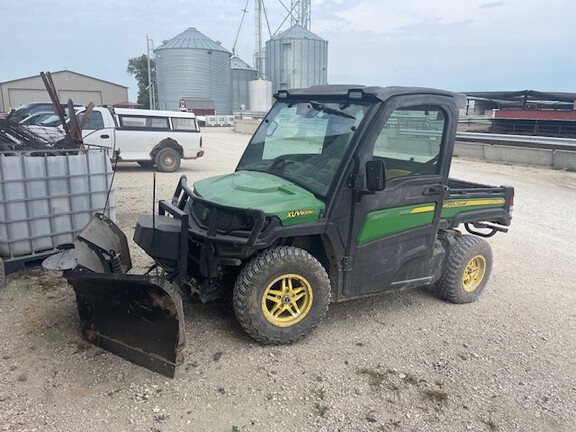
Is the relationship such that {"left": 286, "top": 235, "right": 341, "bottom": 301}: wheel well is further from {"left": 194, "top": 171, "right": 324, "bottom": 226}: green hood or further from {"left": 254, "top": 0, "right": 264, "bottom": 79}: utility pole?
{"left": 254, "top": 0, "right": 264, "bottom": 79}: utility pole

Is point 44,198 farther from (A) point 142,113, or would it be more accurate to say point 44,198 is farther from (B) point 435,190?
(A) point 142,113

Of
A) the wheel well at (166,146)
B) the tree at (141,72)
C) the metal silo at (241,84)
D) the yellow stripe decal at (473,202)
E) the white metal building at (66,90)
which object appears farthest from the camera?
the tree at (141,72)

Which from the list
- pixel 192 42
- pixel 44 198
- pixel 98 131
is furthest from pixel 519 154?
pixel 192 42

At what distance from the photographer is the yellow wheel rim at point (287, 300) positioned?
3.96 m

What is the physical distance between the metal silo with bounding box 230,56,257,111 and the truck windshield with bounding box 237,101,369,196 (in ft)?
186

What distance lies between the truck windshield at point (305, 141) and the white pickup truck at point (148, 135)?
363 inches

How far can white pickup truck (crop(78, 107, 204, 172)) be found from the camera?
13258 mm

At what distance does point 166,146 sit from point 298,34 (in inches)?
1668

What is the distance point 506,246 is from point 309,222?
482 centimetres

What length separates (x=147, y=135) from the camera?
46.5ft

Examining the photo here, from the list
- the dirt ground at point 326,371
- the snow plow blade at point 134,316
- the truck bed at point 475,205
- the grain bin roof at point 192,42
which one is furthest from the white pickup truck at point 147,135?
the grain bin roof at point 192,42

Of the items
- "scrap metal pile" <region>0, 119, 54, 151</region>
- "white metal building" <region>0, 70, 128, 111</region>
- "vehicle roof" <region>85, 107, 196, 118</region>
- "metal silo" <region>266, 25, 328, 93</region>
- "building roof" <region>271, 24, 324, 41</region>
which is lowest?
"scrap metal pile" <region>0, 119, 54, 151</region>

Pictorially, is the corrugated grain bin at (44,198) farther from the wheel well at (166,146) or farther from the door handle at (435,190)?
the wheel well at (166,146)

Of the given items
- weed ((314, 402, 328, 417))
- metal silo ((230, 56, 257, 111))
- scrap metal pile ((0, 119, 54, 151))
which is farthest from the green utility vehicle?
metal silo ((230, 56, 257, 111))
